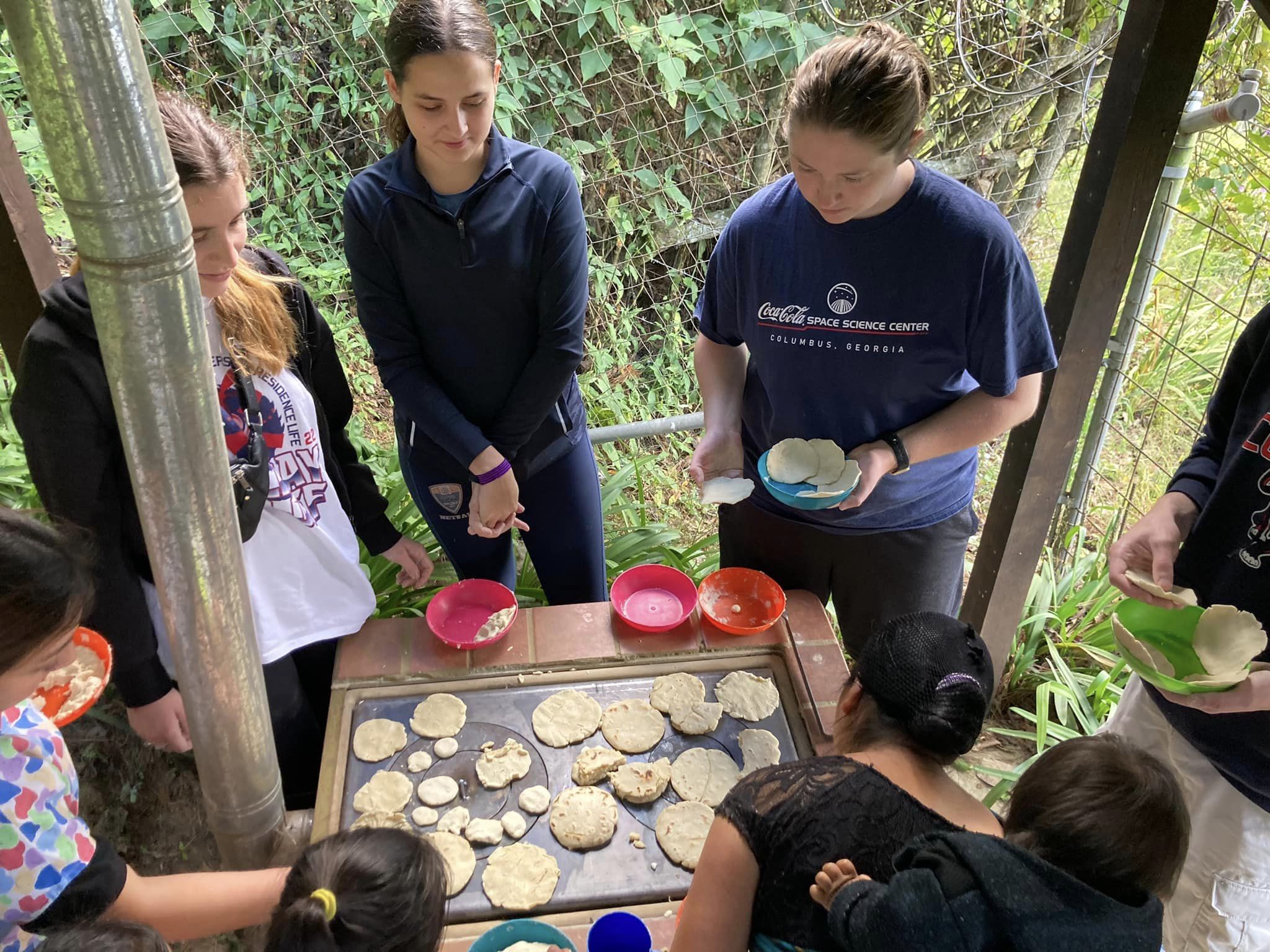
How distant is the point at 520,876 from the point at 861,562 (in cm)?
105

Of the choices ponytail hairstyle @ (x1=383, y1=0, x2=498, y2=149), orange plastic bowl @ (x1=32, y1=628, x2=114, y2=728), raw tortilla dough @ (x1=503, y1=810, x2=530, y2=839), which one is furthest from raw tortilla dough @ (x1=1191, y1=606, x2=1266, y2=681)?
orange plastic bowl @ (x1=32, y1=628, x2=114, y2=728)

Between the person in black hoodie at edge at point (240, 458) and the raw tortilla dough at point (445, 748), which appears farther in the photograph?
the raw tortilla dough at point (445, 748)

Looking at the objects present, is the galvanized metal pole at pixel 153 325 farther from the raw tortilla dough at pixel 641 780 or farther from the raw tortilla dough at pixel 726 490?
the raw tortilla dough at pixel 726 490

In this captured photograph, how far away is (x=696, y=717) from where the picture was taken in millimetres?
1705

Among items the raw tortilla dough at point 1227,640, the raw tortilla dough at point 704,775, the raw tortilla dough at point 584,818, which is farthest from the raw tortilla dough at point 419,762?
the raw tortilla dough at point 1227,640

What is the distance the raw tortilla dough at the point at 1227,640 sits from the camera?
1347 mm

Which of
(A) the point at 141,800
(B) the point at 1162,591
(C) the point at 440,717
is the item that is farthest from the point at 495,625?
(B) the point at 1162,591

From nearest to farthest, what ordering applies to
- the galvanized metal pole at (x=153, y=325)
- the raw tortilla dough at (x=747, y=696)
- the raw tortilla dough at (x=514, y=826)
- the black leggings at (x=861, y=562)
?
the galvanized metal pole at (x=153, y=325) < the raw tortilla dough at (x=514, y=826) < the raw tortilla dough at (x=747, y=696) < the black leggings at (x=861, y=562)

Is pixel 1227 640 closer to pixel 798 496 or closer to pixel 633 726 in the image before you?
pixel 798 496

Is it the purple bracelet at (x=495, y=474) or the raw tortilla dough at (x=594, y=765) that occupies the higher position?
the purple bracelet at (x=495, y=474)

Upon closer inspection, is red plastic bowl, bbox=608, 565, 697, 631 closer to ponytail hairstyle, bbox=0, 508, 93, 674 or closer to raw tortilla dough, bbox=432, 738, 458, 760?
raw tortilla dough, bbox=432, 738, 458, 760

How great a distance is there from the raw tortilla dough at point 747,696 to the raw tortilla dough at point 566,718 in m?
0.27

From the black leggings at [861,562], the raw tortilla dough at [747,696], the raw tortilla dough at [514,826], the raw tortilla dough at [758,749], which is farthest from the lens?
the black leggings at [861,562]

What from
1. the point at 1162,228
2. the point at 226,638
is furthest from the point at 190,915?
the point at 1162,228
